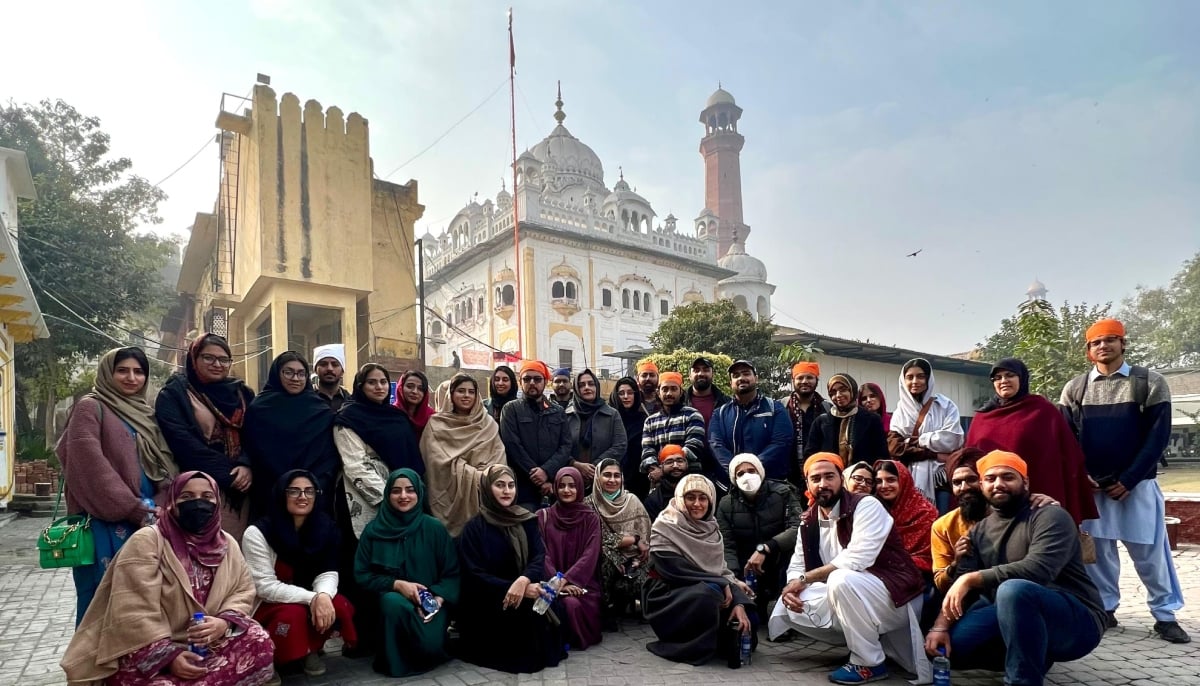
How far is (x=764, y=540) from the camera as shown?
426cm

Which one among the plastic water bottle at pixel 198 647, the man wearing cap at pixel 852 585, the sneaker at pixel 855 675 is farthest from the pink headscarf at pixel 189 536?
the sneaker at pixel 855 675

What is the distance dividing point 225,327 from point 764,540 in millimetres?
15624

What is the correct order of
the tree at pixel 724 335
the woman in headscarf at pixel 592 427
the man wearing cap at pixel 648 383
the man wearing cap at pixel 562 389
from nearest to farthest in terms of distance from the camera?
the woman in headscarf at pixel 592 427
the man wearing cap at pixel 562 389
the man wearing cap at pixel 648 383
the tree at pixel 724 335

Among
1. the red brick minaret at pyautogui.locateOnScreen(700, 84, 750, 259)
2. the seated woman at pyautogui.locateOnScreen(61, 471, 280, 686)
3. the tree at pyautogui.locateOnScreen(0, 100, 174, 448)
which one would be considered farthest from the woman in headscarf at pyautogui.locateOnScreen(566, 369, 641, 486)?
the red brick minaret at pyautogui.locateOnScreen(700, 84, 750, 259)

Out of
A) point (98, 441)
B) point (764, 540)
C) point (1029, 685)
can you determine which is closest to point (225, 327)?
point (98, 441)

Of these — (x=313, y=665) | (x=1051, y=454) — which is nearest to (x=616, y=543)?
(x=313, y=665)

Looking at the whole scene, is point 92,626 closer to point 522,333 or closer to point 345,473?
point 345,473

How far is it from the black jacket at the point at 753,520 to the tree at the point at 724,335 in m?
16.0

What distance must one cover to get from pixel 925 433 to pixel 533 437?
8.54 feet

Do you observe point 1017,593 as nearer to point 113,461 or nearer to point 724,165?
point 113,461

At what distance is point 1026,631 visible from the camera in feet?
9.80

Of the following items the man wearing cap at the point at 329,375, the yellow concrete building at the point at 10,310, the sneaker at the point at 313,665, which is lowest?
the sneaker at the point at 313,665

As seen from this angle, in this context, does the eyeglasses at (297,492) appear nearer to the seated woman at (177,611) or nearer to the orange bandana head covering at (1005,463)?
the seated woman at (177,611)

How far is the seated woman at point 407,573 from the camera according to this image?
3557 mm
